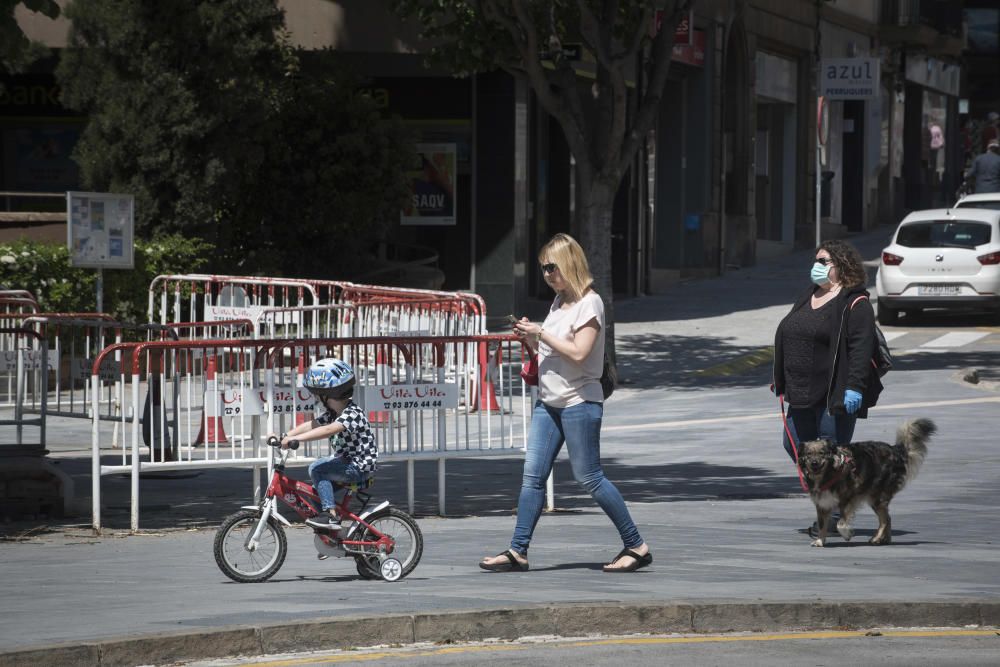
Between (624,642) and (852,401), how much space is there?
3021mm

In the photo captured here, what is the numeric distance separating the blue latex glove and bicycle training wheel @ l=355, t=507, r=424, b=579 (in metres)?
2.74

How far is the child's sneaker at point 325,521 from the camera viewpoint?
9258mm

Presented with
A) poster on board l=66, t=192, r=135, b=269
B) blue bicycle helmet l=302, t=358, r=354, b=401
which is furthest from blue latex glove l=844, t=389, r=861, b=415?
poster on board l=66, t=192, r=135, b=269

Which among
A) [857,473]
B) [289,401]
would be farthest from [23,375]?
[857,473]

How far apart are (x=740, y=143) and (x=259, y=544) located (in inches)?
1189

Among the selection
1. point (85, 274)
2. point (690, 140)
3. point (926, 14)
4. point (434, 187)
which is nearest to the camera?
point (85, 274)

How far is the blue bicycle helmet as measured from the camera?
368 inches

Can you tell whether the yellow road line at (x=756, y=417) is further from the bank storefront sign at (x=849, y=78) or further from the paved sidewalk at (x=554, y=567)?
the bank storefront sign at (x=849, y=78)

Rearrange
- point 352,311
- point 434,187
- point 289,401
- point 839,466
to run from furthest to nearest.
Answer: point 434,187, point 352,311, point 289,401, point 839,466

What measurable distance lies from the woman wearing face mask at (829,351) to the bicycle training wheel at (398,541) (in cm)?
267

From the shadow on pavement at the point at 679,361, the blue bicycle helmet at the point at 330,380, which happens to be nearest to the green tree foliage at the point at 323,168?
the shadow on pavement at the point at 679,361

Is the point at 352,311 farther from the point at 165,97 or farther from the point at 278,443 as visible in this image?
the point at 278,443

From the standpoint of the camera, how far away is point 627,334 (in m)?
26.7

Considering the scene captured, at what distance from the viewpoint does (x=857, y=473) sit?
10555 mm
